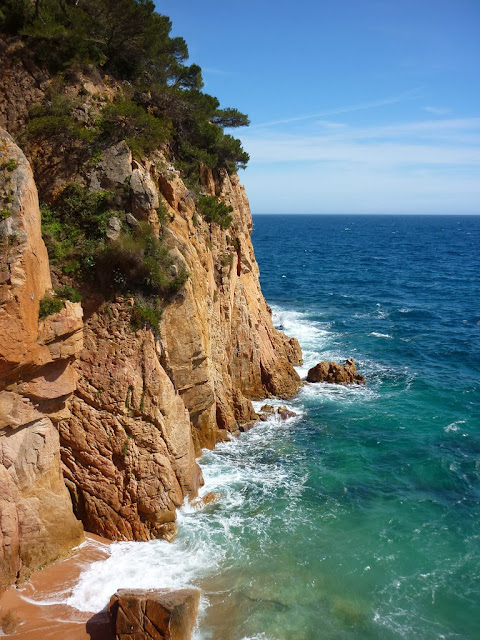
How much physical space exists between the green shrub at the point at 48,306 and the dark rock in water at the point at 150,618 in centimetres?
828

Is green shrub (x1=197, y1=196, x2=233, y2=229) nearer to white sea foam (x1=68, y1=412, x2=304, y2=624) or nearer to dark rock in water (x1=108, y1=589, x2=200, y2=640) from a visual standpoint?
white sea foam (x1=68, y1=412, x2=304, y2=624)

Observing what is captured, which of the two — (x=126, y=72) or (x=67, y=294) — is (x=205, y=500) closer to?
(x=67, y=294)

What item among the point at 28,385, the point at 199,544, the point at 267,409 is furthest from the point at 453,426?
the point at 28,385

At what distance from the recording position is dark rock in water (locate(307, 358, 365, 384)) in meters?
32.9

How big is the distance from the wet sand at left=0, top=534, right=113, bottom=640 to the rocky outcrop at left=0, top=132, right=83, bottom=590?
0.46m

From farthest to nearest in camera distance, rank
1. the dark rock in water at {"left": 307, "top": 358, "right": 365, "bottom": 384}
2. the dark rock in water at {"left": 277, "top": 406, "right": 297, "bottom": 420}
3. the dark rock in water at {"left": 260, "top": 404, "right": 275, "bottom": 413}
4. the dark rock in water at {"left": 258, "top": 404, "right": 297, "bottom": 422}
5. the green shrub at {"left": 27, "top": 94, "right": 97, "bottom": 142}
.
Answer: the dark rock in water at {"left": 307, "top": 358, "right": 365, "bottom": 384} < the dark rock in water at {"left": 260, "top": 404, "right": 275, "bottom": 413} < the dark rock in water at {"left": 277, "top": 406, "right": 297, "bottom": 420} < the dark rock in water at {"left": 258, "top": 404, "right": 297, "bottom": 422} < the green shrub at {"left": 27, "top": 94, "right": 97, "bottom": 142}

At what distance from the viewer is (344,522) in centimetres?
1911

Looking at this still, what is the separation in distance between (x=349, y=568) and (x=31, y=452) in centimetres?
1126

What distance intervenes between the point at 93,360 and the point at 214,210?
12.1 metres

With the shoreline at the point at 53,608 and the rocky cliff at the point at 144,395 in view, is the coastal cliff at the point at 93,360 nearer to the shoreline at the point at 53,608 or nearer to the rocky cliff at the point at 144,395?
the rocky cliff at the point at 144,395

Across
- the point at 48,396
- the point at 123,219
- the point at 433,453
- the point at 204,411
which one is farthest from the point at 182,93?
the point at 433,453

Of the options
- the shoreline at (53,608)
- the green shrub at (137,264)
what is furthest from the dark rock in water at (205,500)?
the green shrub at (137,264)

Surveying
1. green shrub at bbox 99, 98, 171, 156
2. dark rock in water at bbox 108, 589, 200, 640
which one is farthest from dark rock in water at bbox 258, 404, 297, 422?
green shrub at bbox 99, 98, 171, 156

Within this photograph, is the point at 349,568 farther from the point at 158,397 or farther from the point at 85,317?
the point at 85,317
